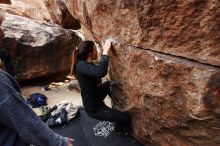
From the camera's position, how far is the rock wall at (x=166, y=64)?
2943 millimetres

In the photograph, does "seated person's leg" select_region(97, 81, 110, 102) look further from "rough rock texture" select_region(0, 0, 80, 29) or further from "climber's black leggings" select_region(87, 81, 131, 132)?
"rough rock texture" select_region(0, 0, 80, 29)

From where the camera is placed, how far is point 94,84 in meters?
4.65

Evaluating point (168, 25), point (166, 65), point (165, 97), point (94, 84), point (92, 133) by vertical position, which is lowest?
point (92, 133)

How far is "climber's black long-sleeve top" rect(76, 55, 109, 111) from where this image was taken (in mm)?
4035

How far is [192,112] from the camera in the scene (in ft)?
10.6

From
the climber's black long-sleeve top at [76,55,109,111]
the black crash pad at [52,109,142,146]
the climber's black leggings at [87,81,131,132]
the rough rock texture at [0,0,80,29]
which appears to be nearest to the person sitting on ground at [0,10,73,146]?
the climber's black long-sleeve top at [76,55,109,111]

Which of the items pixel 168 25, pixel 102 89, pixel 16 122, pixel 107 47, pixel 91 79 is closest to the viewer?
pixel 16 122

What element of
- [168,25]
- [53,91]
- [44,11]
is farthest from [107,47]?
[44,11]

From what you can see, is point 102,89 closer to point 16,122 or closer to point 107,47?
point 107,47

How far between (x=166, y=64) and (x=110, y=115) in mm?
1604

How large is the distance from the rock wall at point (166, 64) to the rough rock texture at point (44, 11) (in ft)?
15.8

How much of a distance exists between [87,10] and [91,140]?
1928mm

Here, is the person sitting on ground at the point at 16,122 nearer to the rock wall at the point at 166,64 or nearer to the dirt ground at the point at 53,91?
the rock wall at the point at 166,64

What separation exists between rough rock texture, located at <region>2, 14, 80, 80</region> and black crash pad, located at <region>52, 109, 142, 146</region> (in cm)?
328
